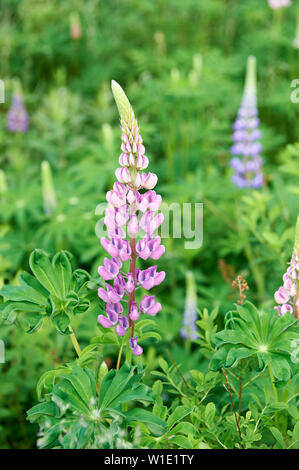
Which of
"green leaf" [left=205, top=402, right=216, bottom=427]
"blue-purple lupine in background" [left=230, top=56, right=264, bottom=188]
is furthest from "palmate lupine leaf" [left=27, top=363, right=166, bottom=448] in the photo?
"blue-purple lupine in background" [left=230, top=56, right=264, bottom=188]

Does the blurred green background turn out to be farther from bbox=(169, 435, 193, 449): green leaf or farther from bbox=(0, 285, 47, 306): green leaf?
bbox=(169, 435, 193, 449): green leaf

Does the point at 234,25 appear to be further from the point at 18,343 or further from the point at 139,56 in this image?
the point at 18,343

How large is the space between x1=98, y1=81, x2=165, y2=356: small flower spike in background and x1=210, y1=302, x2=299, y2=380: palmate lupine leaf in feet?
0.65

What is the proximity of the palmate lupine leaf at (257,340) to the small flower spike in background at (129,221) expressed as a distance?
0.65 ft

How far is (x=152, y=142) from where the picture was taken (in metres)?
3.96

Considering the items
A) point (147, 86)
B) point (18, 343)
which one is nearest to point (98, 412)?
point (18, 343)

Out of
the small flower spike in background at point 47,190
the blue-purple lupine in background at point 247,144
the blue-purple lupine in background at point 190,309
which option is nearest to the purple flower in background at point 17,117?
the small flower spike in background at point 47,190

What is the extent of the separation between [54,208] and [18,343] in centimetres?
82

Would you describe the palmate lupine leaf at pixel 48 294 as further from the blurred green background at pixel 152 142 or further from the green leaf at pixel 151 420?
the blurred green background at pixel 152 142

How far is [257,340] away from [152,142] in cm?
281

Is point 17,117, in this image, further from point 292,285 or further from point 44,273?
point 292,285

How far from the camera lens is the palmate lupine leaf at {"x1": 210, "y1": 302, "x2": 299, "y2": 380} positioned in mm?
1227

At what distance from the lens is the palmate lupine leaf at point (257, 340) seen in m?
1.23

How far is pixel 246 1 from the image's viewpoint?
527 cm
